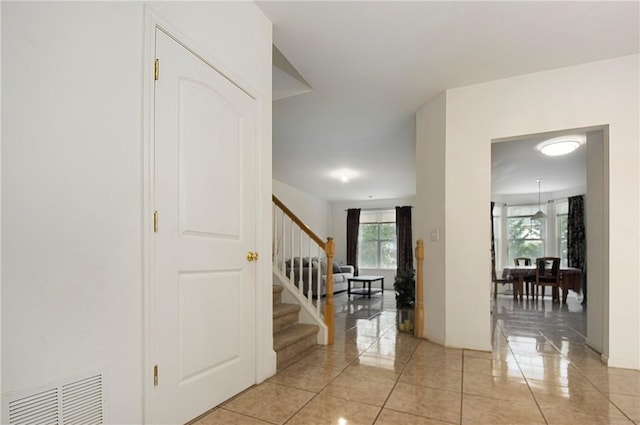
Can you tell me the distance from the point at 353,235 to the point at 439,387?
27.0 ft

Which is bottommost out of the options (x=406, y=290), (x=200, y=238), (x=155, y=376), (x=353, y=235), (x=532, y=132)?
(x=406, y=290)

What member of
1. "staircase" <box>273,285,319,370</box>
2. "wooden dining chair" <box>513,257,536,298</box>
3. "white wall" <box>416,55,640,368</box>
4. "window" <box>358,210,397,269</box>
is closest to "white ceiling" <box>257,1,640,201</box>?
"white wall" <box>416,55,640,368</box>

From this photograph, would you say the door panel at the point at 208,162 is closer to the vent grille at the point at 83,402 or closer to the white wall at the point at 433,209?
the vent grille at the point at 83,402

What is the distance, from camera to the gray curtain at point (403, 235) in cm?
980

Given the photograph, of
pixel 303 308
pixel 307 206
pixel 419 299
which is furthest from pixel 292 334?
pixel 307 206

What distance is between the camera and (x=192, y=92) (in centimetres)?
197

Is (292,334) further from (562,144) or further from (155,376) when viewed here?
(562,144)

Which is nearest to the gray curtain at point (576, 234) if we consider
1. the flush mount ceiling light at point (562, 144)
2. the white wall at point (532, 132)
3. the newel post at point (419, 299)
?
the flush mount ceiling light at point (562, 144)

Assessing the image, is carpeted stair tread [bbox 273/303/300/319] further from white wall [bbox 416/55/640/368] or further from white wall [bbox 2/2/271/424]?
white wall [bbox 2/2/271/424]

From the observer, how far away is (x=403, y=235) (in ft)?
32.7

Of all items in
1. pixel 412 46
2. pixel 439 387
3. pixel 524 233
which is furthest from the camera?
pixel 524 233

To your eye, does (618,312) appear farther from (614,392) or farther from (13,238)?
(13,238)

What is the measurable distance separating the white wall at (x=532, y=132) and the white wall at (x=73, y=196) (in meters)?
2.97

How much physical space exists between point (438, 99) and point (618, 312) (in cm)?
256
